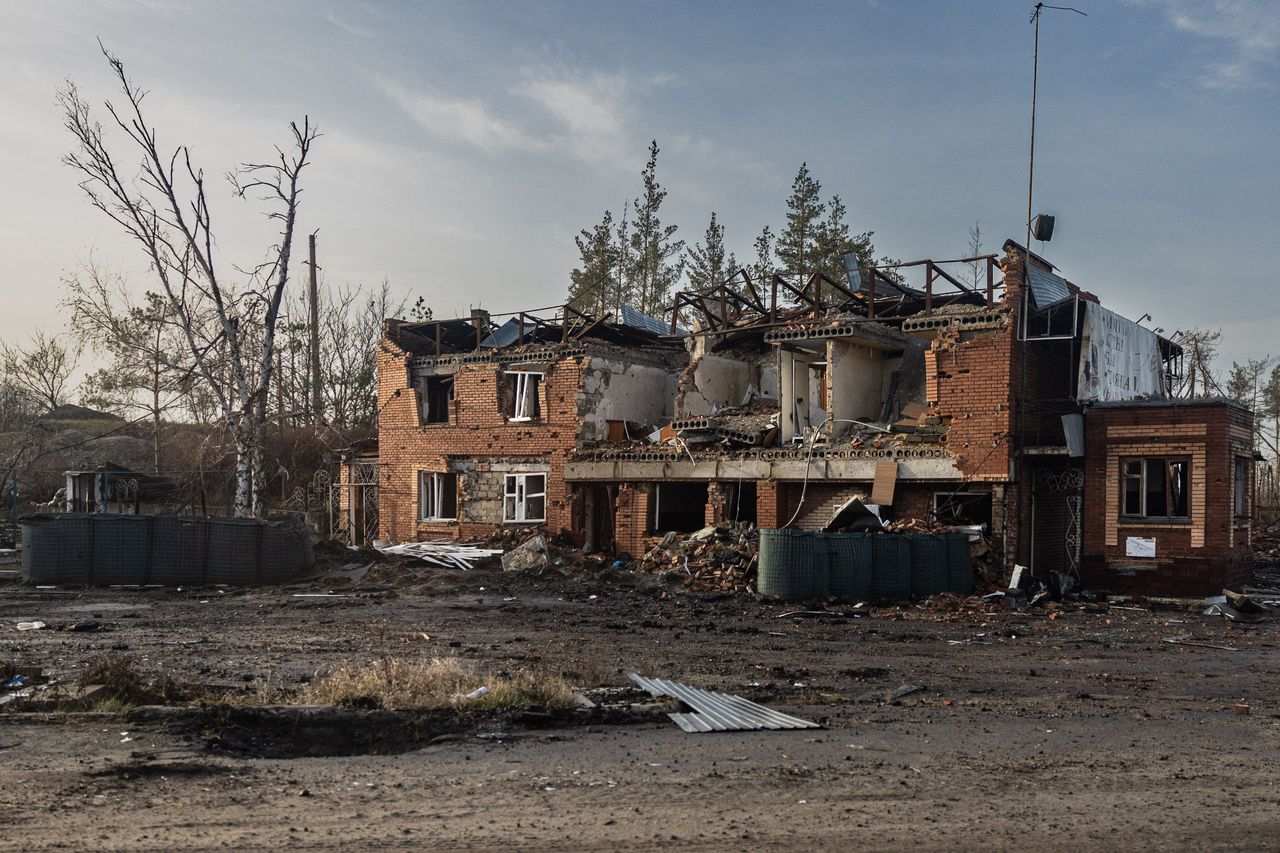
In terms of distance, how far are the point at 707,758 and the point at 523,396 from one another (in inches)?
787

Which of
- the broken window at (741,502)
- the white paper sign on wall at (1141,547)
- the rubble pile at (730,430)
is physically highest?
the rubble pile at (730,430)

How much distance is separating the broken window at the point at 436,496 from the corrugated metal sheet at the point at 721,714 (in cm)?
1910

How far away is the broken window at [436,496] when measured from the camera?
28.3 m

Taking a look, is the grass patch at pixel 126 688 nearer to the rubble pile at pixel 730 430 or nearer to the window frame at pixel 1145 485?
the rubble pile at pixel 730 430

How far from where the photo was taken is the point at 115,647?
12.8 m

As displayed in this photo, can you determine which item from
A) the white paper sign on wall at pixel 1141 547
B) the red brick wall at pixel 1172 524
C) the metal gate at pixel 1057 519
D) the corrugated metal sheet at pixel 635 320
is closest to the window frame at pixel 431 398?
the corrugated metal sheet at pixel 635 320

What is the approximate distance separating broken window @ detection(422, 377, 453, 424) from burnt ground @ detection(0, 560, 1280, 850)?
1512 centimetres

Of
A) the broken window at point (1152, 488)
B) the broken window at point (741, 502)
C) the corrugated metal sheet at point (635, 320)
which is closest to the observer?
the broken window at point (1152, 488)

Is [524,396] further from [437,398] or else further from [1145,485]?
[1145,485]

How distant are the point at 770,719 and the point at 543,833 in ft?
10.7

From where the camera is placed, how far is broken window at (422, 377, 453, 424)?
29000mm

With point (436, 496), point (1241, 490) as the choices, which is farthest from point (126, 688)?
point (1241, 490)

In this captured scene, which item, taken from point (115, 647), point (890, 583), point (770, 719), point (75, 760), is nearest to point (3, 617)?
point (115, 647)

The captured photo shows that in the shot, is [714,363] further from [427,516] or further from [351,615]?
[351,615]
